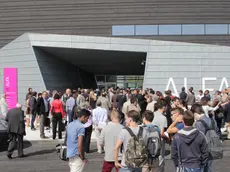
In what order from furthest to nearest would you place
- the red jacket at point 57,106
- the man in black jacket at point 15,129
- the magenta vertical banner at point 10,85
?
the magenta vertical banner at point 10,85
the red jacket at point 57,106
the man in black jacket at point 15,129

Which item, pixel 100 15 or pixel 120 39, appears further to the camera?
pixel 100 15

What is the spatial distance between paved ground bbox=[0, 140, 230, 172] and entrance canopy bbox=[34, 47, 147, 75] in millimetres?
→ 12850

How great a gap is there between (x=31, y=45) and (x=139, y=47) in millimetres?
6965

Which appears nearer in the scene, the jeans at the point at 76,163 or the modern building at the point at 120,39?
the jeans at the point at 76,163

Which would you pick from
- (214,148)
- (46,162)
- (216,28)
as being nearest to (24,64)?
(216,28)

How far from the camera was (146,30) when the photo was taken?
86.4 feet

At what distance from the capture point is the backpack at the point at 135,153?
5.13 metres

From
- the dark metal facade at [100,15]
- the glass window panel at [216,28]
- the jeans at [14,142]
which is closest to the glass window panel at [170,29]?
the dark metal facade at [100,15]

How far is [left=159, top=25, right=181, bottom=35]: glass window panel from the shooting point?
85.7 feet

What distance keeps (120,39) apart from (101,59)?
4713 millimetres

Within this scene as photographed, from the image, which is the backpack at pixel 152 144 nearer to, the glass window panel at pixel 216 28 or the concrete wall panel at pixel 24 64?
the concrete wall panel at pixel 24 64

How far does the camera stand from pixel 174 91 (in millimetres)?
23219

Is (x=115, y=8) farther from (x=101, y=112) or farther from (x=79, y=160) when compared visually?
(x=79, y=160)

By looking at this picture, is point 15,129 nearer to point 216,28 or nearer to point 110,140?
point 110,140
